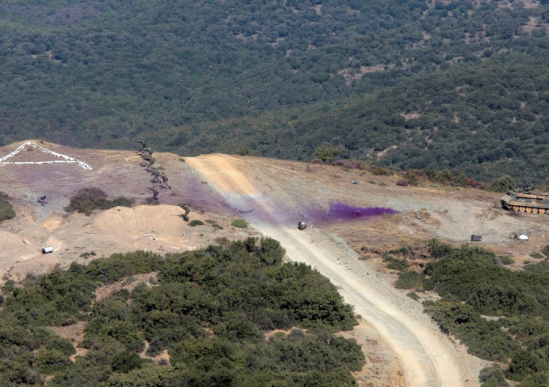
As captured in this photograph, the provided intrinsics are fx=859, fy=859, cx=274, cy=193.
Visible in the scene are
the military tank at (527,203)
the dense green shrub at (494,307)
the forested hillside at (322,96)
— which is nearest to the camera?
the dense green shrub at (494,307)

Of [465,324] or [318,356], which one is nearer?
[318,356]

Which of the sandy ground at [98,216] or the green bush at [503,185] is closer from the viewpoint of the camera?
the sandy ground at [98,216]

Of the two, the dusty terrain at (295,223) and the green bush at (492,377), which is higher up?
the green bush at (492,377)

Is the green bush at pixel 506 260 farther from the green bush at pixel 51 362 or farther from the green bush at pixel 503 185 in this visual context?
Result: the green bush at pixel 51 362

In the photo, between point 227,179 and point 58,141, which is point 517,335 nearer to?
point 227,179

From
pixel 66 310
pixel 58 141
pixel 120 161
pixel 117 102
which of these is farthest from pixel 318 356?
pixel 117 102

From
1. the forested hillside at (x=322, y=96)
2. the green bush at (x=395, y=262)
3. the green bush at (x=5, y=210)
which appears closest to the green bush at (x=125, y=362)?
the green bush at (x=395, y=262)

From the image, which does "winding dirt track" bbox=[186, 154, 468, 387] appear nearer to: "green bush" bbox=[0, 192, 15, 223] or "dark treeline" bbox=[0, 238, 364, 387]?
"dark treeline" bbox=[0, 238, 364, 387]
